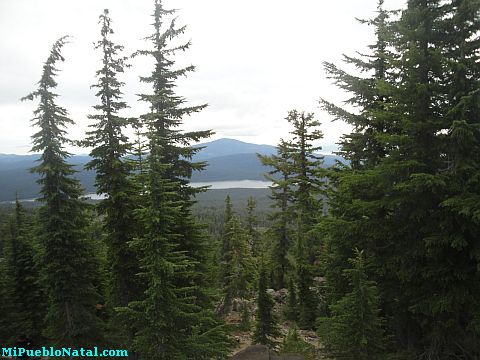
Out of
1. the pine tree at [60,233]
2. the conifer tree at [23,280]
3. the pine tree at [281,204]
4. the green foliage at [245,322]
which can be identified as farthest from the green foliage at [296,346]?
the conifer tree at [23,280]

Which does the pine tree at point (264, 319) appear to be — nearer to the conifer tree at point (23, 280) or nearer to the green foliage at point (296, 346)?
the green foliage at point (296, 346)

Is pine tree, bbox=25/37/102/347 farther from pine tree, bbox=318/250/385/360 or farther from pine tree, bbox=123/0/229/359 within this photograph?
pine tree, bbox=318/250/385/360

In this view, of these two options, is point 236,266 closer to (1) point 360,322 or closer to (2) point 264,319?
(2) point 264,319

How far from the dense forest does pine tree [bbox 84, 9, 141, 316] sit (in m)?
0.07

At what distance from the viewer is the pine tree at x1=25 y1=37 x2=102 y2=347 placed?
55.2ft

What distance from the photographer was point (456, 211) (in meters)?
9.27

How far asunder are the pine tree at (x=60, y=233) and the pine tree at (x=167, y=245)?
18.1ft

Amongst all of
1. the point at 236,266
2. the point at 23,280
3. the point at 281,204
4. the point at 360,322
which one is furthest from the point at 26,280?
the point at 360,322

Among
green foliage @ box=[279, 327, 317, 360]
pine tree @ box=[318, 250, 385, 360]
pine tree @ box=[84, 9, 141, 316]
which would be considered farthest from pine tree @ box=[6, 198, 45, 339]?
pine tree @ box=[318, 250, 385, 360]

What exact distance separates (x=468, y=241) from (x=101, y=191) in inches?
597

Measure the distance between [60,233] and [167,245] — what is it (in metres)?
9.45

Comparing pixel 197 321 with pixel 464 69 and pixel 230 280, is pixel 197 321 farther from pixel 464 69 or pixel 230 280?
pixel 230 280

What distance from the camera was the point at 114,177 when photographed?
51.6 ft

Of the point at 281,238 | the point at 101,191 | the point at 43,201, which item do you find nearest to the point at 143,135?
the point at 101,191
